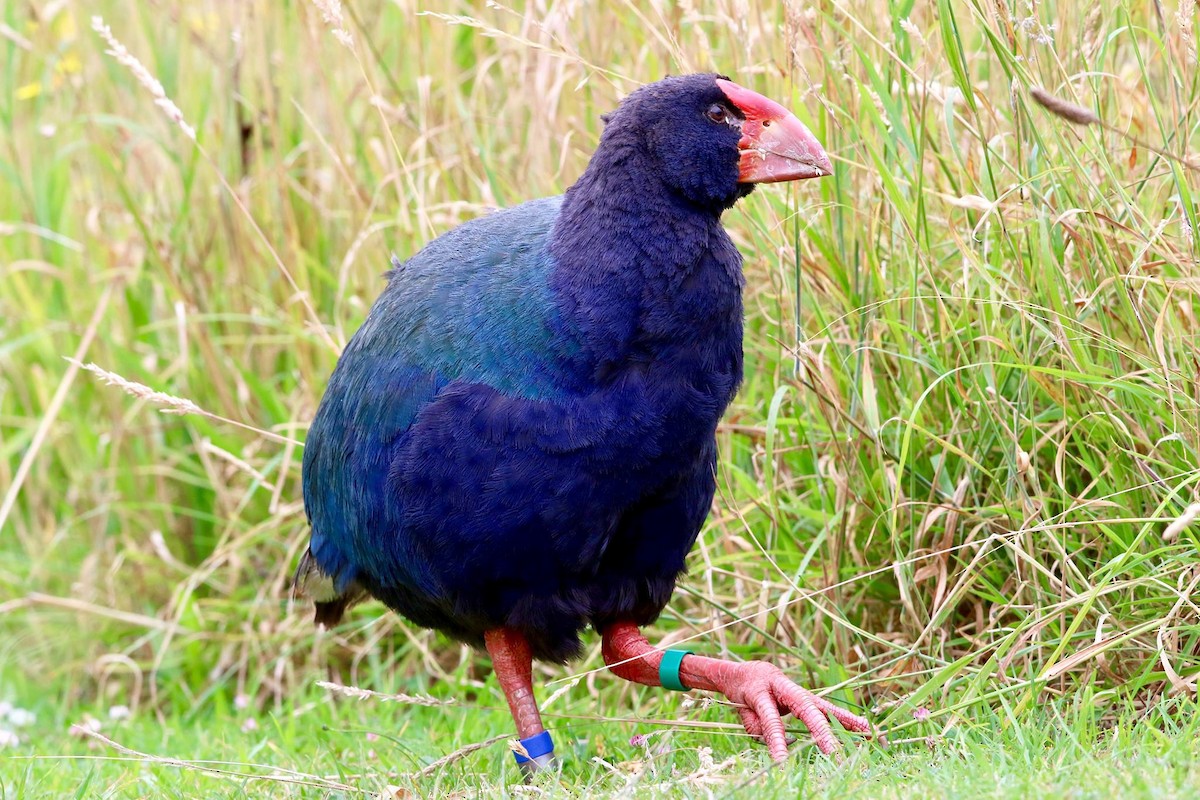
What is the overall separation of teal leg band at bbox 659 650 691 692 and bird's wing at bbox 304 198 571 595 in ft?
1.43

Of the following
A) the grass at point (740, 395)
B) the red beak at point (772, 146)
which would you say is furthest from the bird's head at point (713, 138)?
the grass at point (740, 395)

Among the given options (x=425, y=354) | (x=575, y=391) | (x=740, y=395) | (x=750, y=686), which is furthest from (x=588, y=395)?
(x=740, y=395)

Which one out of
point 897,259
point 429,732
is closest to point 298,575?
point 429,732

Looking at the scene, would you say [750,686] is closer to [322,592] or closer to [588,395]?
[588,395]

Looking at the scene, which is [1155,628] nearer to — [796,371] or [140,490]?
[796,371]

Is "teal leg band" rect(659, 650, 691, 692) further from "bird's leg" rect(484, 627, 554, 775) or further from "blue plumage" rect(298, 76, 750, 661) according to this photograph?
"bird's leg" rect(484, 627, 554, 775)

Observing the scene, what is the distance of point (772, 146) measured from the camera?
7.36ft

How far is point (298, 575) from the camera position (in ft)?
9.23

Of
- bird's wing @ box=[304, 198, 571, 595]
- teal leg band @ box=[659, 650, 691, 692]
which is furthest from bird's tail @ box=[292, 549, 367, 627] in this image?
teal leg band @ box=[659, 650, 691, 692]

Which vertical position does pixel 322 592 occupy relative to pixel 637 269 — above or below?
below

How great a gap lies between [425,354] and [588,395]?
31cm

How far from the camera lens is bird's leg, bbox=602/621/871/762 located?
2195mm

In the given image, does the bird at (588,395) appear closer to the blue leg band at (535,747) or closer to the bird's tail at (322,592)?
the blue leg band at (535,747)

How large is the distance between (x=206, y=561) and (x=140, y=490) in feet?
1.41
